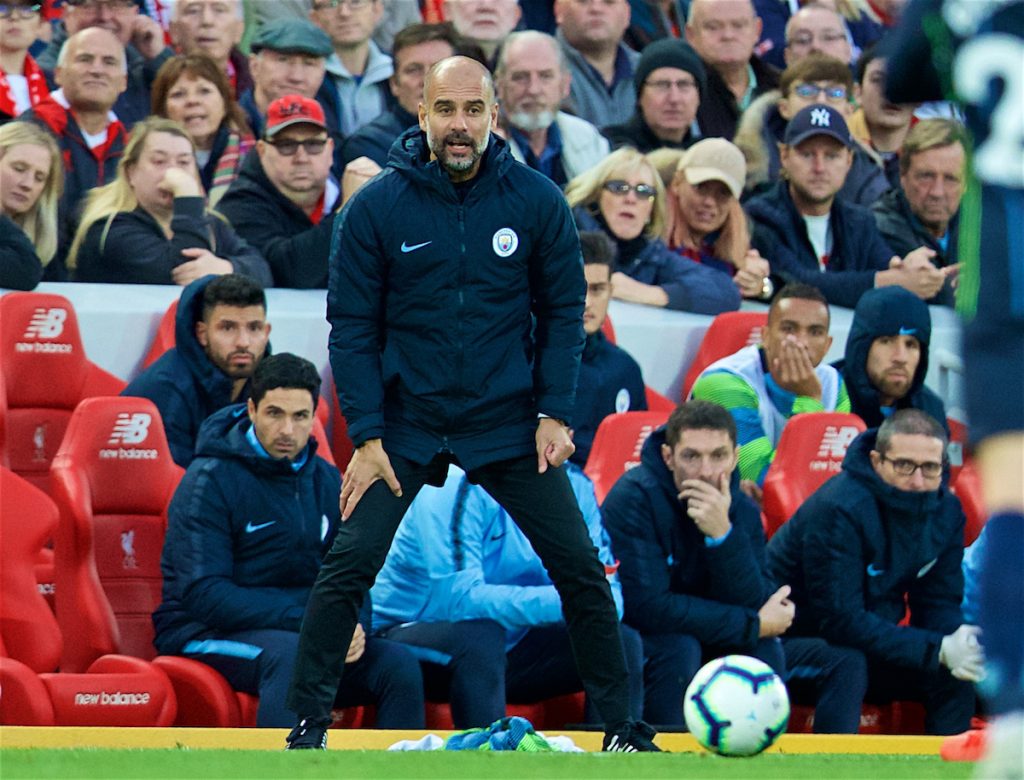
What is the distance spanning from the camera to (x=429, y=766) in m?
5.22

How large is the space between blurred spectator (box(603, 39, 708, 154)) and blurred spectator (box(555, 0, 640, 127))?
0.41 m

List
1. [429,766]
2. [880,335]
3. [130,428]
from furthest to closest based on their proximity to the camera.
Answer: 1. [880,335]
2. [130,428]
3. [429,766]

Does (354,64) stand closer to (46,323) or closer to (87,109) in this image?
(87,109)

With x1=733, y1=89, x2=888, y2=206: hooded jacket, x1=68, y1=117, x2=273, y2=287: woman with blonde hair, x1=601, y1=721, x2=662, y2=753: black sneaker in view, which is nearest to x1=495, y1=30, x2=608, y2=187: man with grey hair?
x1=733, y1=89, x2=888, y2=206: hooded jacket

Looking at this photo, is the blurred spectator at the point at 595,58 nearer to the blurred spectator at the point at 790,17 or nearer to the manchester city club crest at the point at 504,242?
the blurred spectator at the point at 790,17

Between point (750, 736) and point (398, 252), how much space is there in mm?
1860

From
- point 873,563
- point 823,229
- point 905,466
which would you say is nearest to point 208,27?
point 823,229

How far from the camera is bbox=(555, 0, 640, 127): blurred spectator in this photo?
1223 centimetres

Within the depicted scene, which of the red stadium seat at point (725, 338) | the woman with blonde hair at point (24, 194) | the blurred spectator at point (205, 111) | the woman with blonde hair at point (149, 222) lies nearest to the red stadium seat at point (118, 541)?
the woman with blonde hair at point (24, 194)

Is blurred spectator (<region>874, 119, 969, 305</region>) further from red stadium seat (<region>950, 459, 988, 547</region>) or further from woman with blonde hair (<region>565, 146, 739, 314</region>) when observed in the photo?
red stadium seat (<region>950, 459, 988, 547</region>)

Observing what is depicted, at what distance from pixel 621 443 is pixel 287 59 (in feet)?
10.6

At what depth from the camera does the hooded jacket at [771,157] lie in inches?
470

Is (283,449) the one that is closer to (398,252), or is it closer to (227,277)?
(227,277)

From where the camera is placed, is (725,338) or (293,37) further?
(293,37)
